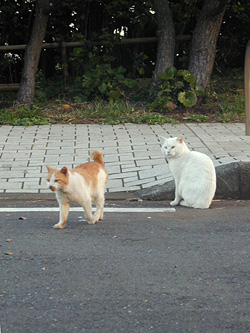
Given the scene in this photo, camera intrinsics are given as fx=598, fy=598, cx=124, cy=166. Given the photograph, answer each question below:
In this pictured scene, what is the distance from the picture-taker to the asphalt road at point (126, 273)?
136 inches

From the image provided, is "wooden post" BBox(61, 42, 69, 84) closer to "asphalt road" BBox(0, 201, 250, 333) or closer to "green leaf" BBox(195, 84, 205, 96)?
"green leaf" BBox(195, 84, 205, 96)

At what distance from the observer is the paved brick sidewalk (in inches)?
281

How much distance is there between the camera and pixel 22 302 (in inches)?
146

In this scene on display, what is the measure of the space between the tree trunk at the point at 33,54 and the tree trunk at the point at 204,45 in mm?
2914

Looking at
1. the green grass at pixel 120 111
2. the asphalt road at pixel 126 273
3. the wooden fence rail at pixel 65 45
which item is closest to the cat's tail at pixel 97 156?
the asphalt road at pixel 126 273

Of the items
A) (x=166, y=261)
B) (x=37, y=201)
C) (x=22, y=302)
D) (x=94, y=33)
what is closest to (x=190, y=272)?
(x=166, y=261)

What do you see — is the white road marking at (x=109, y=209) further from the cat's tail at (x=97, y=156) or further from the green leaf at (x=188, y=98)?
the green leaf at (x=188, y=98)

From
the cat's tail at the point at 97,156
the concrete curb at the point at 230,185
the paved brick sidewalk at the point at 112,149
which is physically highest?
the cat's tail at the point at 97,156

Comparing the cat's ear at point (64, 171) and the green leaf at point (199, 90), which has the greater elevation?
the cat's ear at point (64, 171)

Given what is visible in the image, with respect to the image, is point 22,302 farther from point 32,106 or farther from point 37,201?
point 32,106

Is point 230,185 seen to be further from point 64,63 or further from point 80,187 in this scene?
point 64,63

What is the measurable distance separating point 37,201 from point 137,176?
1.33 meters

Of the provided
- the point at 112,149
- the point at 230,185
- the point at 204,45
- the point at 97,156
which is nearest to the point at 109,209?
the point at 97,156

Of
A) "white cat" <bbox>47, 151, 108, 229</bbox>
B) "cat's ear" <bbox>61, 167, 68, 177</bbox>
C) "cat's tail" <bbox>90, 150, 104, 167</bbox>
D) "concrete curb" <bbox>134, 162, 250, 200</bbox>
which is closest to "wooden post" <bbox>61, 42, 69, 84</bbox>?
"concrete curb" <bbox>134, 162, 250, 200</bbox>
